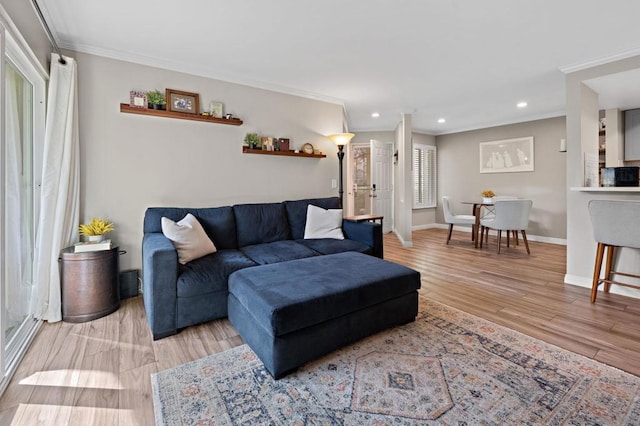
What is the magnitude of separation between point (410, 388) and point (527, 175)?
587cm

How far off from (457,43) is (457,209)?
16.6ft

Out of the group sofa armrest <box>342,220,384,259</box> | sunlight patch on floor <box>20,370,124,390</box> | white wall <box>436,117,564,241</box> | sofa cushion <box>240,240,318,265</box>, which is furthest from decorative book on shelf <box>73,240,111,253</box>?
white wall <box>436,117,564,241</box>

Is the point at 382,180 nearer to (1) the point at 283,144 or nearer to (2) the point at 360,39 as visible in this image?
(1) the point at 283,144

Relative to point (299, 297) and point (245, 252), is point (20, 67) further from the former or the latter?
point (299, 297)

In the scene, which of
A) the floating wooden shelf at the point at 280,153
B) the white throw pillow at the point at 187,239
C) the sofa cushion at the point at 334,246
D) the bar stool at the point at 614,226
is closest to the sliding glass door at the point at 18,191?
the white throw pillow at the point at 187,239

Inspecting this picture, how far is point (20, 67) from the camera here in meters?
2.14

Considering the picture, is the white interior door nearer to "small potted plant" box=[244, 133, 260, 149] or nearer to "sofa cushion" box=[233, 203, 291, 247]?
"small potted plant" box=[244, 133, 260, 149]

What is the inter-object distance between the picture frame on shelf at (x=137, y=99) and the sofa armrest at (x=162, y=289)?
1644mm

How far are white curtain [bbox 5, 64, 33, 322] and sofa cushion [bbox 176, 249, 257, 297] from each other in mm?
1005

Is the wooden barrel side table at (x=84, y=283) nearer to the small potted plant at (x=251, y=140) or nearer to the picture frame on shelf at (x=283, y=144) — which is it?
the small potted plant at (x=251, y=140)

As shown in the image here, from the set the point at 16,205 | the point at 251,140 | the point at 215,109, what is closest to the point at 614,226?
the point at 251,140

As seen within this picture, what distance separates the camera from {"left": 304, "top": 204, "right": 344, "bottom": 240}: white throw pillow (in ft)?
11.6

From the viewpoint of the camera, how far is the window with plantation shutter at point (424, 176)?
7266 millimetres

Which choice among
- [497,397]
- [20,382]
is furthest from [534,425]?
[20,382]
